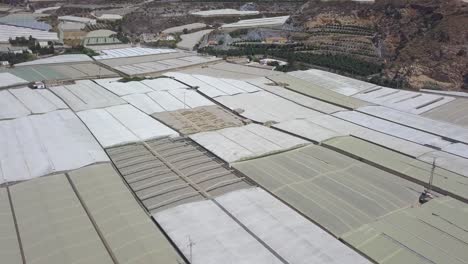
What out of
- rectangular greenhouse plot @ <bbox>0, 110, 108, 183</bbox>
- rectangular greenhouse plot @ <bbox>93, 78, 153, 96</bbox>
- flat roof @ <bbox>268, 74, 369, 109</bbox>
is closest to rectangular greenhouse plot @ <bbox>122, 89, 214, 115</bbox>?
rectangular greenhouse plot @ <bbox>93, 78, 153, 96</bbox>

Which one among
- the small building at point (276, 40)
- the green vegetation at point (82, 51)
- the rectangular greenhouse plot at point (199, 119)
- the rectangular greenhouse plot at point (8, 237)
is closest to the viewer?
the rectangular greenhouse plot at point (8, 237)

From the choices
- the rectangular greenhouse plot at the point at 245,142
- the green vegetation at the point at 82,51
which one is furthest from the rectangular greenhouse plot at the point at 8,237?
the green vegetation at the point at 82,51

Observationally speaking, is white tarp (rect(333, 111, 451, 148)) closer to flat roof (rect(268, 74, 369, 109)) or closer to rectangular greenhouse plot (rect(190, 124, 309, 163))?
flat roof (rect(268, 74, 369, 109))

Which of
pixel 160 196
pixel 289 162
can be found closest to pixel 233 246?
pixel 160 196

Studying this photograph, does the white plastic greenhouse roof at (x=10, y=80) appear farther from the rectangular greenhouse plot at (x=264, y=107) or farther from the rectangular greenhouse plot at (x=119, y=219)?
the rectangular greenhouse plot at (x=119, y=219)

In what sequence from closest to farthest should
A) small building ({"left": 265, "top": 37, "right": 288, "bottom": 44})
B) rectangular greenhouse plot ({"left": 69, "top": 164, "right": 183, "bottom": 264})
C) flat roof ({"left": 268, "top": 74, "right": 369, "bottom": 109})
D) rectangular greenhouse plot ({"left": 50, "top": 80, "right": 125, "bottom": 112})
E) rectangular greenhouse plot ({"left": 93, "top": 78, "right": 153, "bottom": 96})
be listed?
rectangular greenhouse plot ({"left": 69, "top": 164, "right": 183, "bottom": 264})
rectangular greenhouse plot ({"left": 50, "top": 80, "right": 125, "bottom": 112})
flat roof ({"left": 268, "top": 74, "right": 369, "bottom": 109})
rectangular greenhouse plot ({"left": 93, "top": 78, "right": 153, "bottom": 96})
small building ({"left": 265, "top": 37, "right": 288, "bottom": 44})

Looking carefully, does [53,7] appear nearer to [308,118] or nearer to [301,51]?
[301,51]

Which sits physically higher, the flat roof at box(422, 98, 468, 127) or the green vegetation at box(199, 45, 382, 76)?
the green vegetation at box(199, 45, 382, 76)

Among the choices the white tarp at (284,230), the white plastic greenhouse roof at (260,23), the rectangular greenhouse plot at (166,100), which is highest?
the white plastic greenhouse roof at (260,23)

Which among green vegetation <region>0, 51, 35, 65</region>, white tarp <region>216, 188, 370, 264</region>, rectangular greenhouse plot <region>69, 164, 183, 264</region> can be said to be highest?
green vegetation <region>0, 51, 35, 65</region>
